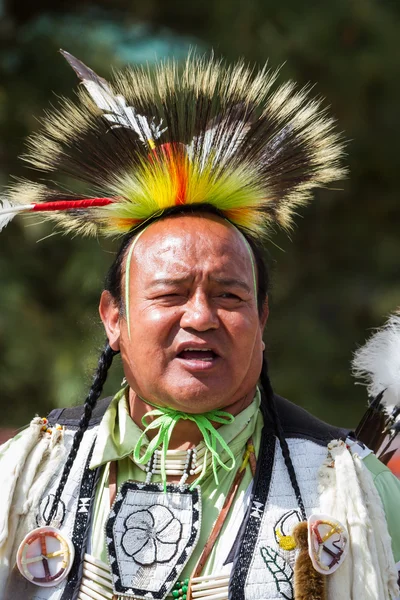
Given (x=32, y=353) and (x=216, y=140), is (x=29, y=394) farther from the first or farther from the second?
(x=216, y=140)

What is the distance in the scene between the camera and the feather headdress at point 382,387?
266 cm

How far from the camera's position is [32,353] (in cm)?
563

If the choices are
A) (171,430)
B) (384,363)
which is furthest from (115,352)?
(384,363)

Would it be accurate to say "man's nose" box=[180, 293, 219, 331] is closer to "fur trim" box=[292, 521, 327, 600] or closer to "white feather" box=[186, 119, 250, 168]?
"white feather" box=[186, 119, 250, 168]

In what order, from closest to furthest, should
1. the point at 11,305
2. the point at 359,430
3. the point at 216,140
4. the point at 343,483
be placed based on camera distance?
the point at 343,483 → the point at 216,140 → the point at 359,430 → the point at 11,305

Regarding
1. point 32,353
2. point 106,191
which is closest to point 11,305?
point 32,353

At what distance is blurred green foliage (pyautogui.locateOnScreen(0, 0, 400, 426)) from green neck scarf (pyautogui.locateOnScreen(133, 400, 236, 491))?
2.67m

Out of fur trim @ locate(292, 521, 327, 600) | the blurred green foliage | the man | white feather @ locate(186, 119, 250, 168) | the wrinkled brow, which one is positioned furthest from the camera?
the blurred green foliage

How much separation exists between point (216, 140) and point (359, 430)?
0.95 meters

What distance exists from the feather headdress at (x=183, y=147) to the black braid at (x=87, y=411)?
37cm

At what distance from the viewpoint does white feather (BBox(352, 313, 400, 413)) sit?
8.71ft

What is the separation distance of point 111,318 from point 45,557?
67cm

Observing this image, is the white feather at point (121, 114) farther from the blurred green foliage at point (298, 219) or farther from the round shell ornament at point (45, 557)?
the blurred green foliage at point (298, 219)

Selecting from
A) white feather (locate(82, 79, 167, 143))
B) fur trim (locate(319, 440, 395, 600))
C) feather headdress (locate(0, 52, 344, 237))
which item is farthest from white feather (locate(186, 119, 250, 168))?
fur trim (locate(319, 440, 395, 600))
